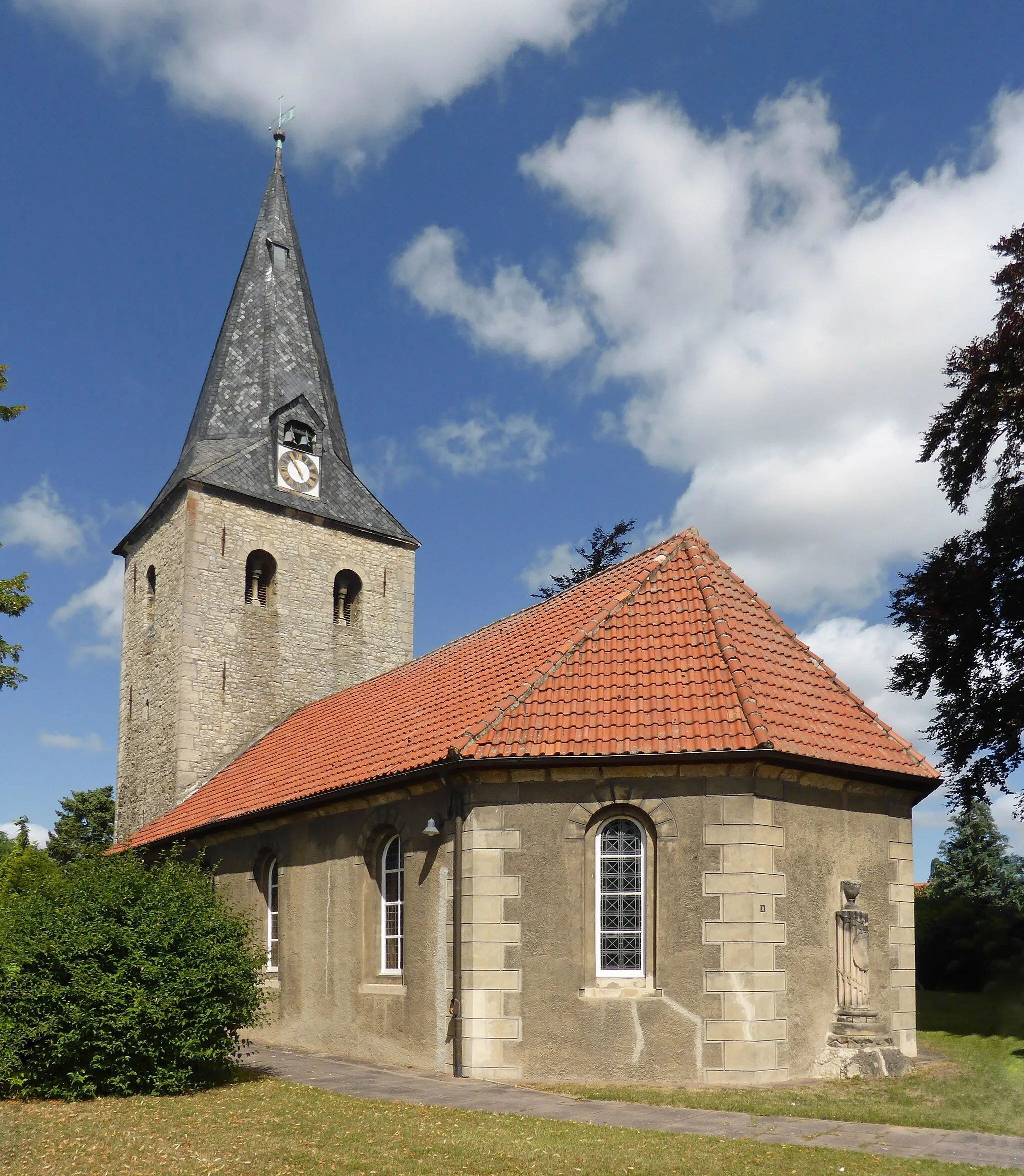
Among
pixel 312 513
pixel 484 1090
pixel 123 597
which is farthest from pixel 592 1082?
pixel 123 597

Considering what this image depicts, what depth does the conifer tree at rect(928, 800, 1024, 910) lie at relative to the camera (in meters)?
41.8

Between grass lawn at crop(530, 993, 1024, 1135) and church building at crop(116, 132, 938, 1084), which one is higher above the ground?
church building at crop(116, 132, 938, 1084)

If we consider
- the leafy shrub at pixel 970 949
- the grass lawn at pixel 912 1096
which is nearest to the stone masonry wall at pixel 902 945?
the grass lawn at pixel 912 1096

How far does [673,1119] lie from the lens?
1077 centimetres

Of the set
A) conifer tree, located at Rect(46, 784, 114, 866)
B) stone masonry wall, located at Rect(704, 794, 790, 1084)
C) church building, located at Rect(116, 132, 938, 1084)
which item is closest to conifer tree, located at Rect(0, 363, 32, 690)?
church building, located at Rect(116, 132, 938, 1084)

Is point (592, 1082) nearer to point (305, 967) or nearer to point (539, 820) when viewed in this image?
point (539, 820)

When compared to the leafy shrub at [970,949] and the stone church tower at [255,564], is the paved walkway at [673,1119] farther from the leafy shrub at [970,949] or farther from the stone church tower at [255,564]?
the leafy shrub at [970,949]

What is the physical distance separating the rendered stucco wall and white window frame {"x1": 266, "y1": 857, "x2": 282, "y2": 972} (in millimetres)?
4198

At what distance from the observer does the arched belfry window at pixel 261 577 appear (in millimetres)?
26391

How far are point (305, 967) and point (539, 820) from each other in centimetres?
583

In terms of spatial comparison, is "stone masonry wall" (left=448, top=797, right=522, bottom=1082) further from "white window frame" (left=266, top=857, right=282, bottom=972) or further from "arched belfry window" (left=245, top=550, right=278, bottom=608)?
"arched belfry window" (left=245, top=550, right=278, bottom=608)

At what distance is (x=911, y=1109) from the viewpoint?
36.9 ft

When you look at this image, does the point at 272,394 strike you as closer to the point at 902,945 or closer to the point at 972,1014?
the point at 902,945

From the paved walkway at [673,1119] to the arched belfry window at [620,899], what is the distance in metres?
1.71
